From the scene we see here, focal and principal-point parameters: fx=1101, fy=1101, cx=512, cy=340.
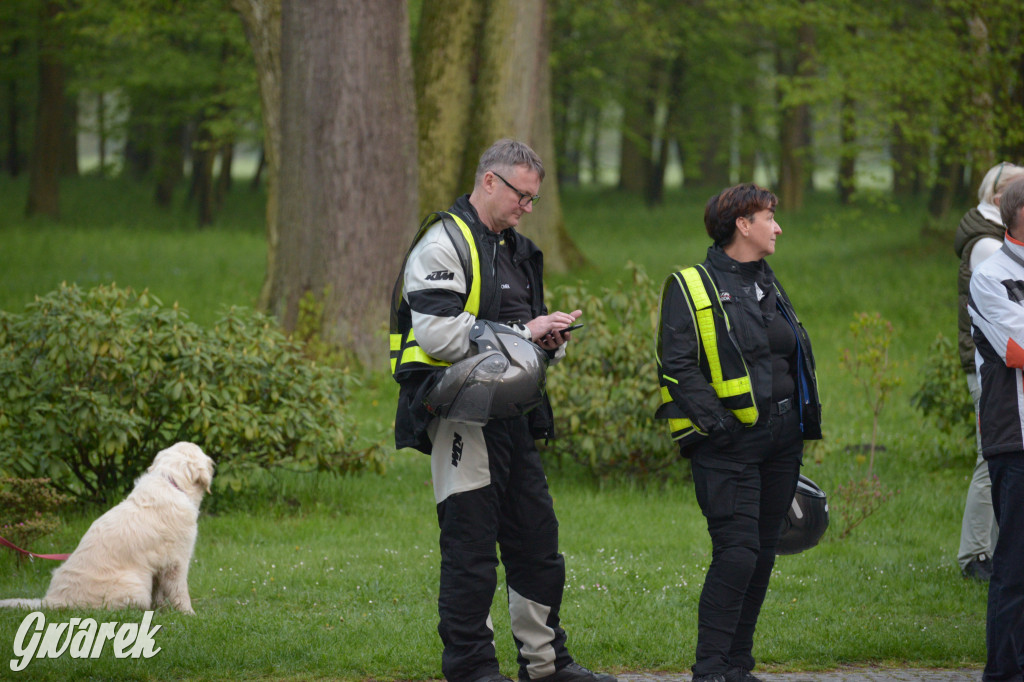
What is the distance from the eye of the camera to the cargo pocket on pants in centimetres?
431

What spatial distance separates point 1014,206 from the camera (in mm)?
4426

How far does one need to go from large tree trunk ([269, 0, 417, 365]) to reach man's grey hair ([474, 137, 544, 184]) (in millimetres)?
7675

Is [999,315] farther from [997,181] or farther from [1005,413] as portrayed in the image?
[997,181]

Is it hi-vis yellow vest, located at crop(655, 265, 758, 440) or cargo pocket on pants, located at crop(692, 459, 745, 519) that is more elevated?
hi-vis yellow vest, located at crop(655, 265, 758, 440)

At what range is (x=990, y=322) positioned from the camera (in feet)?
14.3

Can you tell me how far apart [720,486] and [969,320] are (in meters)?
2.43

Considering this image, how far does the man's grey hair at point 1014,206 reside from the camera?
14.5 ft

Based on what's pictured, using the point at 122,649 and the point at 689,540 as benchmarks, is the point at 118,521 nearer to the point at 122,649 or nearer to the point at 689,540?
the point at 122,649

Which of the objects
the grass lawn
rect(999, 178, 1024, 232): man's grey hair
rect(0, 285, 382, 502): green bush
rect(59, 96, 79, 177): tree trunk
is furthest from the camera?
rect(59, 96, 79, 177): tree trunk

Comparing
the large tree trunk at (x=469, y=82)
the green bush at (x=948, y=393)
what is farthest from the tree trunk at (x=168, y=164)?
the green bush at (x=948, y=393)

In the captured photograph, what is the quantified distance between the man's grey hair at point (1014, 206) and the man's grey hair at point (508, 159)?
1.92 meters

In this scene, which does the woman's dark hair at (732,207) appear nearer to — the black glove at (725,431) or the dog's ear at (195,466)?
the black glove at (725,431)

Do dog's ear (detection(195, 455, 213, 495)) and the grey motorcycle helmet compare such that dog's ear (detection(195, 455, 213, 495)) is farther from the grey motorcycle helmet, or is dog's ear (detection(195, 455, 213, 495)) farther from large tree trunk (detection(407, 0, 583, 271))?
large tree trunk (detection(407, 0, 583, 271))

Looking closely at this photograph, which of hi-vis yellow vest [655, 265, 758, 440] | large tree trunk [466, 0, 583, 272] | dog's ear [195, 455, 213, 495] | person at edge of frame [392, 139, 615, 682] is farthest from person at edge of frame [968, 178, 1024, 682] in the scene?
large tree trunk [466, 0, 583, 272]
